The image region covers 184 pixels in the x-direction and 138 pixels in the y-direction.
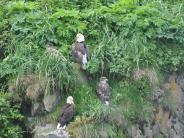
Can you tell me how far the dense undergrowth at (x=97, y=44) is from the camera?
32.0ft

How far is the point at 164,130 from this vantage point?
33.3 ft

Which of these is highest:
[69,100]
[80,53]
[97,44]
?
[80,53]

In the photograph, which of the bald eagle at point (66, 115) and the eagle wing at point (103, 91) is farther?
the eagle wing at point (103, 91)

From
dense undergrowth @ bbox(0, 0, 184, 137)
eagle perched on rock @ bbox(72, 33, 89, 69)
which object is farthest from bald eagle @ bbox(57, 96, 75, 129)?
eagle perched on rock @ bbox(72, 33, 89, 69)

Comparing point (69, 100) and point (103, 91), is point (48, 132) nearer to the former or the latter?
point (69, 100)

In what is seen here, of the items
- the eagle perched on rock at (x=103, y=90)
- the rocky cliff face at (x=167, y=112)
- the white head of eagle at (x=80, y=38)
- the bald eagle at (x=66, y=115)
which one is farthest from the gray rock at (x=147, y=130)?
the white head of eagle at (x=80, y=38)

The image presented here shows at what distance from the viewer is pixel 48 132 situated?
30.1ft

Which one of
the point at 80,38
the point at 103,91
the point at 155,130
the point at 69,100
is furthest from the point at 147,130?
the point at 80,38

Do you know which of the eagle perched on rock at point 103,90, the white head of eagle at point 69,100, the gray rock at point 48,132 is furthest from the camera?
the eagle perched on rock at point 103,90

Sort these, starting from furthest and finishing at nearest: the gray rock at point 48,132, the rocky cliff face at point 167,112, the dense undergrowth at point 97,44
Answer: the rocky cliff face at point 167,112 → the dense undergrowth at point 97,44 → the gray rock at point 48,132

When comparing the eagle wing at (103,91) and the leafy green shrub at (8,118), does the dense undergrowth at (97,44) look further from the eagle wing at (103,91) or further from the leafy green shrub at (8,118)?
the leafy green shrub at (8,118)

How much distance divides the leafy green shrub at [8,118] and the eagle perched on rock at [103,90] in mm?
1394

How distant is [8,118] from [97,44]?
2.25 meters

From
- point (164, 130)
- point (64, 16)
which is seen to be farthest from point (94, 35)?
point (164, 130)
